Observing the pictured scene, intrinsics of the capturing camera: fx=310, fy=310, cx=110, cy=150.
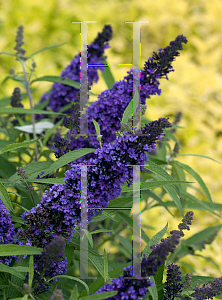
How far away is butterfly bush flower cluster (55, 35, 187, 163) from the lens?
1.07 m

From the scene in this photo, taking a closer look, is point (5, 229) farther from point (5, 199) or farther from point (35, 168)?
point (35, 168)

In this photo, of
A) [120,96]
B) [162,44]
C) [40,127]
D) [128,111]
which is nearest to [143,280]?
[128,111]

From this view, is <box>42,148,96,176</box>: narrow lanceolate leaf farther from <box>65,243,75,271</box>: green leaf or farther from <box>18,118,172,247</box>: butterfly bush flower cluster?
<box>65,243,75,271</box>: green leaf

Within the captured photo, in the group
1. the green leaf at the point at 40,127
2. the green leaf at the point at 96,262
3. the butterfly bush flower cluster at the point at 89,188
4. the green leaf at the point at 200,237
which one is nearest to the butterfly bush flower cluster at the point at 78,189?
the butterfly bush flower cluster at the point at 89,188

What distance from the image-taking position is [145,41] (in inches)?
201

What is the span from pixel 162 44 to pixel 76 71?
13.2 feet

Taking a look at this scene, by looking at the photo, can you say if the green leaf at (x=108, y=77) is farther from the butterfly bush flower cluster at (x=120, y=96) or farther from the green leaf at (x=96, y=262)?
the green leaf at (x=96, y=262)

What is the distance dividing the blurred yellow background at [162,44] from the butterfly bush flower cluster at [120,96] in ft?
9.88

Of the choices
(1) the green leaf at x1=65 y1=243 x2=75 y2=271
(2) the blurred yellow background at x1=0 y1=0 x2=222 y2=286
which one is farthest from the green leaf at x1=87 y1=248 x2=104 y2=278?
(2) the blurred yellow background at x1=0 y1=0 x2=222 y2=286

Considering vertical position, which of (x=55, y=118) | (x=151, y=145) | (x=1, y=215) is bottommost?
(x=1, y=215)

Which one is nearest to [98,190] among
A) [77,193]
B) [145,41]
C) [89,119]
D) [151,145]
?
[77,193]

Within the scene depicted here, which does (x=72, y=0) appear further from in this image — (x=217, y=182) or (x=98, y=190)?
(x=98, y=190)

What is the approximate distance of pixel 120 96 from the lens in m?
1.07

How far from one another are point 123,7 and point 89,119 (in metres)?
4.81
